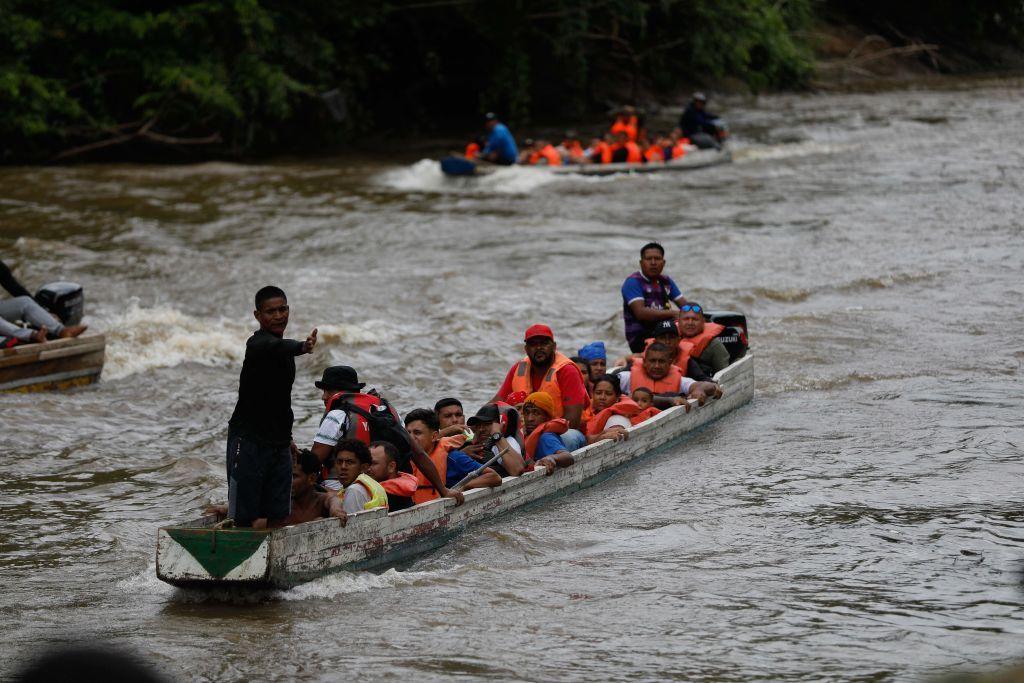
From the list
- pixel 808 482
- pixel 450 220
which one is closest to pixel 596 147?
pixel 450 220

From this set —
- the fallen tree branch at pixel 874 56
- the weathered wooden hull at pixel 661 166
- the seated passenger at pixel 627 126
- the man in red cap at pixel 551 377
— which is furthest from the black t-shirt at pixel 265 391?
the fallen tree branch at pixel 874 56

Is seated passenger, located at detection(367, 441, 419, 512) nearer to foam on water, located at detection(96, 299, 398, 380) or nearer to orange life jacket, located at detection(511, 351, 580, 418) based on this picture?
orange life jacket, located at detection(511, 351, 580, 418)

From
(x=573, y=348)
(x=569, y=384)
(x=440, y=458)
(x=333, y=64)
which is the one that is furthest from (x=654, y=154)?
(x=440, y=458)

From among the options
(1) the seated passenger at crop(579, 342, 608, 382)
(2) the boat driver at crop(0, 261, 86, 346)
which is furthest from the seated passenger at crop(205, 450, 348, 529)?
(2) the boat driver at crop(0, 261, 86, 346)

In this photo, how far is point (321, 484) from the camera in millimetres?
8172

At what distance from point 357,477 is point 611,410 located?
2957mm

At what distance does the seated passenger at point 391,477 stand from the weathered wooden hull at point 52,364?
544cm

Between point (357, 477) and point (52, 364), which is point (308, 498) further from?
point (52, 364)

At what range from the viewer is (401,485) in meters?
8.26

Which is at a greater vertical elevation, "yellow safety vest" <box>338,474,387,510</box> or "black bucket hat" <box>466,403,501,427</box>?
"black bucket hat" <box>466,403,501,427</box>

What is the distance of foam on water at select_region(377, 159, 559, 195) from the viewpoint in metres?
23.8

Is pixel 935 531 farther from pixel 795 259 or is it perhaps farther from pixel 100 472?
pixel 795 259

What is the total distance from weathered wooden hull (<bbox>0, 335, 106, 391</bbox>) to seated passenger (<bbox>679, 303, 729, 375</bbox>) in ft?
18.1

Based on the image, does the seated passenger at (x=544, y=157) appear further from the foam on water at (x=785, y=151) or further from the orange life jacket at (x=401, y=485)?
the orange life jacket at (x=401, y=485)
